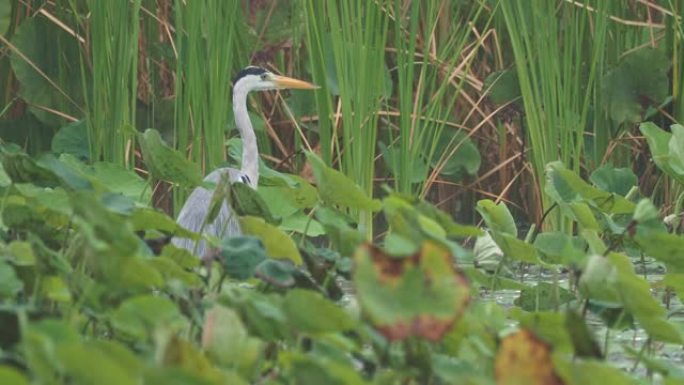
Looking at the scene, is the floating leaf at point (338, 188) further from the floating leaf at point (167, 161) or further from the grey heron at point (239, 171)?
the grey heron at point (239, 171)

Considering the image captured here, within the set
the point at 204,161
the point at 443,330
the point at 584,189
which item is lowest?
the point at 204,161

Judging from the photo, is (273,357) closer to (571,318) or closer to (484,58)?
(571,318)

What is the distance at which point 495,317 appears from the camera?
9.87 ft

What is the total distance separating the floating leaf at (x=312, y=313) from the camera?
260cm

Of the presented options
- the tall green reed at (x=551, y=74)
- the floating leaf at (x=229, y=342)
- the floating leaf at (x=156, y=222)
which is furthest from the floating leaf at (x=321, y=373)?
the tall green reed at (x=551, y=74)

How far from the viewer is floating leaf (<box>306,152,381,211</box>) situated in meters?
3.46

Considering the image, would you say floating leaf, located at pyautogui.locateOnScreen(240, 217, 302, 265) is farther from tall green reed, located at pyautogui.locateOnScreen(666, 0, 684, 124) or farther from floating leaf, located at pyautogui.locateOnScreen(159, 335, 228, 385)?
tall green reed, located at pyautogui.locateOnScreen(666, 0, 684, 124)

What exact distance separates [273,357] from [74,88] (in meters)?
3.61

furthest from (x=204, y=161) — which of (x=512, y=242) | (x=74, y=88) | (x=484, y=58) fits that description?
(x=512, y=242)

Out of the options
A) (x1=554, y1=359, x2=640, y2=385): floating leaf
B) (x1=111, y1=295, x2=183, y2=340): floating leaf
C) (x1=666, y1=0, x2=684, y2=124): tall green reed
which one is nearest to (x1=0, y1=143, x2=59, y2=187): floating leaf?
(x1=111, y1=295, x2=183, y2=340): floating leaf

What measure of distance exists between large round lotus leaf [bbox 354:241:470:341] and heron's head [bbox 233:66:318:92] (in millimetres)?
3583

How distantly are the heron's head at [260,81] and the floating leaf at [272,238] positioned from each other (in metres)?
2.72

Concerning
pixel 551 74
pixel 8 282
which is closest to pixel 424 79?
pixel 551 74

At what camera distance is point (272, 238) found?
3.29 meters
